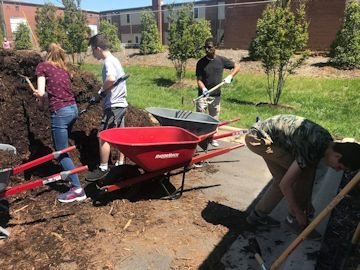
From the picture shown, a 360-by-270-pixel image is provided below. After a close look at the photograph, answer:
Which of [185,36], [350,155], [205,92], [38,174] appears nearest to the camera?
[350,155]

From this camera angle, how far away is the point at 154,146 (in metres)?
3.71

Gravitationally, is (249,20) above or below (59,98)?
above

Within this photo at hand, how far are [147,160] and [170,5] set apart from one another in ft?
42.1

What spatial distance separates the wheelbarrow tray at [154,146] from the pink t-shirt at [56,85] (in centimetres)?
56

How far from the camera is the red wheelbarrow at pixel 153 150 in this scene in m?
3.73

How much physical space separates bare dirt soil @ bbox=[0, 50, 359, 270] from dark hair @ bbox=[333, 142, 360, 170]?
1066 millimetres

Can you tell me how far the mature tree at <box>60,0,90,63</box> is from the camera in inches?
727

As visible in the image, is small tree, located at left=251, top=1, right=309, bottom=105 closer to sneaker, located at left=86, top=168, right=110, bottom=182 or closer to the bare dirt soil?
the bare dirt soil

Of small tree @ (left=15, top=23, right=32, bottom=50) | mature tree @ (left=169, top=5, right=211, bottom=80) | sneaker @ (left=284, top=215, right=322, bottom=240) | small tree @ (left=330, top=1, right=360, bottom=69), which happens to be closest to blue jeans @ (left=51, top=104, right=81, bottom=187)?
sneaker @ (left=284, top=215, right=322, bottom=240)

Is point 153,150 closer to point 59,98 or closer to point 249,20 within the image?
point 59,98

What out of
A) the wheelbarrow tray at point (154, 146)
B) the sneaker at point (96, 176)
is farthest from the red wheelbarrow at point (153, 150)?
the sneaker at point (96, 176)

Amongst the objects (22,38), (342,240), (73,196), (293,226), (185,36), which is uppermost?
(22,38)

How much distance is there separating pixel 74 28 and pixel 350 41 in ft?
41.2

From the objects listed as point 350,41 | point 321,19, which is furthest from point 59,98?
point 321,19
